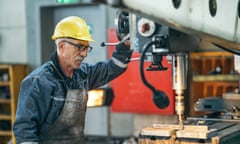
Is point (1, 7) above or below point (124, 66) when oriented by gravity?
above

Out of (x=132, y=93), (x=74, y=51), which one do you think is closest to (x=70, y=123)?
(x=74, y=51)

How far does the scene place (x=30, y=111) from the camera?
3.20m

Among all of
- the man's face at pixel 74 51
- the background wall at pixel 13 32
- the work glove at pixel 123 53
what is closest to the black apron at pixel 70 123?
the man's face at pixel 74 51

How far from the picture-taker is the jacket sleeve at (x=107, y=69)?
143 inches

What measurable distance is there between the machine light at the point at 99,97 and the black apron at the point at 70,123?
0.81 m

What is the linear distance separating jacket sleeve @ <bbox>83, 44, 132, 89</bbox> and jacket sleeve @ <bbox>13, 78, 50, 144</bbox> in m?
0.50

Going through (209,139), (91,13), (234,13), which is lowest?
(209,139)

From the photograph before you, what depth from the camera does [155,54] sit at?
92.0 inches

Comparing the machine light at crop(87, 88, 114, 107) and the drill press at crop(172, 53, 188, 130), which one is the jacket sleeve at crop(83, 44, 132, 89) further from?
the drill press at crop(172, 53, 188, 130)

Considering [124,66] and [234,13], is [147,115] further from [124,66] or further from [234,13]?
[234,13]

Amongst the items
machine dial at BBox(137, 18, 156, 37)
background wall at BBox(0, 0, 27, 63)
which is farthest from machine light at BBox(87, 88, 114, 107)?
background wall at BBox(0, 0, 27, 63)

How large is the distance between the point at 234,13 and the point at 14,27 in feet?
23.8

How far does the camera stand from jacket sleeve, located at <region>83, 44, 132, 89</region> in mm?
3637

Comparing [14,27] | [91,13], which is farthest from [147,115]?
[14,27]
